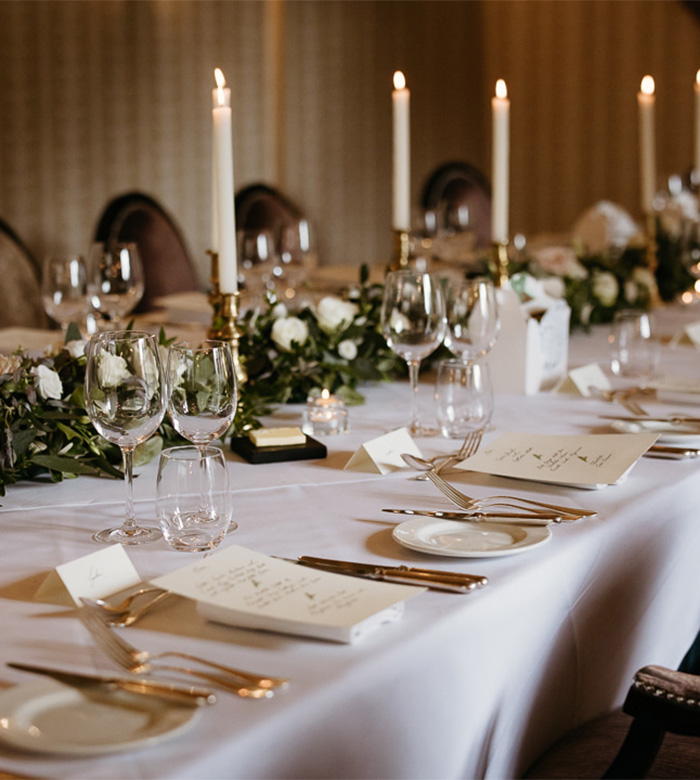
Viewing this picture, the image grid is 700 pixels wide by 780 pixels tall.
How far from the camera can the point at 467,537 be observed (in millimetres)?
1050

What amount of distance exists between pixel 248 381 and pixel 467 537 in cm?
77

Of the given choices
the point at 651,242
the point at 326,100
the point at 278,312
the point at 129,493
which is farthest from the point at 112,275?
the point at 326,100

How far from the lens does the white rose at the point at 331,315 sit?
1.79m

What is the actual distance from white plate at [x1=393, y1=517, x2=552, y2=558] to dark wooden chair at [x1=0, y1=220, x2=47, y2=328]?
1.94 metres

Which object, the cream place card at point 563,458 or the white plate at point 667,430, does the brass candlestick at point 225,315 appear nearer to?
the cream place card at point 563,458

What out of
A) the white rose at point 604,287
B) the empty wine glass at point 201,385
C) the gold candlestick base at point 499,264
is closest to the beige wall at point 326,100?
the white rose at point 604,287

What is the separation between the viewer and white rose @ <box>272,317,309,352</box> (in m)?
1.72

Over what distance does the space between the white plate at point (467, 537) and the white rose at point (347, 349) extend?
0.74 m

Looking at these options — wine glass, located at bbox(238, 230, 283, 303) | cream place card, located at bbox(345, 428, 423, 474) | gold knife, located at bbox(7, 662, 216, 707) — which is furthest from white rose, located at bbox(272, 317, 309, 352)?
gold knife, located at bbox(7, 662, 216, 707)

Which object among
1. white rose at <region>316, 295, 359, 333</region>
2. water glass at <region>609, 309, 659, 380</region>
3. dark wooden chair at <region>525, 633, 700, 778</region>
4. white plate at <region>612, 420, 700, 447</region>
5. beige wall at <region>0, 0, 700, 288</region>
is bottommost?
dark wooden chair at <region>525, 633, 700, 778</region>

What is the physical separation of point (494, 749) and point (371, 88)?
203 inches

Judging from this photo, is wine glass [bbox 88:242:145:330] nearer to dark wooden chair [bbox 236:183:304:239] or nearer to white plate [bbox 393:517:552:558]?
white plate [bbox 393:517:552:558]

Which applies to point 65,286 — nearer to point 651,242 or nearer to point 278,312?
point 278,312

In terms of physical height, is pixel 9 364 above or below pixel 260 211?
below
